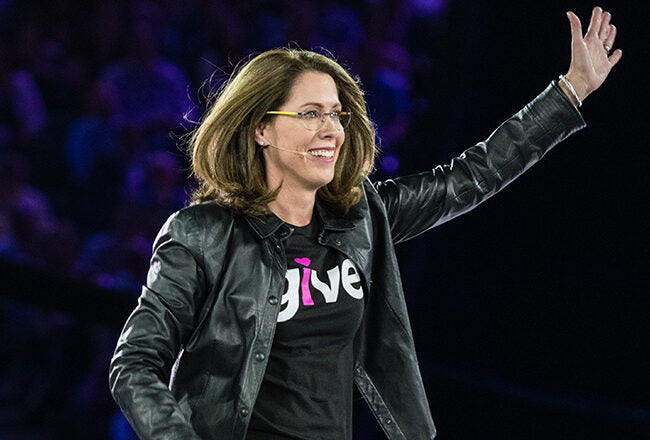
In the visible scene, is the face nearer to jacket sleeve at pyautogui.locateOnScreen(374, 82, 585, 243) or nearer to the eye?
the eye

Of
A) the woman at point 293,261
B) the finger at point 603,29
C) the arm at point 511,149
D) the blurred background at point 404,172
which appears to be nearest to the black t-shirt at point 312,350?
the woman at point 293,261

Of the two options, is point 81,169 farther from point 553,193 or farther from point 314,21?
point 553,193

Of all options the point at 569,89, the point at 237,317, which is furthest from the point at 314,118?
the point at 569,89

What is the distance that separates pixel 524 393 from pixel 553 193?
80cm

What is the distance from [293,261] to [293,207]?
0.13 metres

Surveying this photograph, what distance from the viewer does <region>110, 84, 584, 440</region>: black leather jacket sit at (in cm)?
181

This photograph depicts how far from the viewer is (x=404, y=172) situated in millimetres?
4273

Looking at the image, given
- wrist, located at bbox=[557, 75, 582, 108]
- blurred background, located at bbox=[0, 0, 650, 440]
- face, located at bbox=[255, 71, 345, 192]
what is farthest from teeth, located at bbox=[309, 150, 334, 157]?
blurred background, located at bbox=[0, 0, 650, 440]

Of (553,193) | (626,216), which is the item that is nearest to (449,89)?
(553,193)

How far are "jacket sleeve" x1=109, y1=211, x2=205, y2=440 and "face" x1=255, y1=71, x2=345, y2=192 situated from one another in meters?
0.25

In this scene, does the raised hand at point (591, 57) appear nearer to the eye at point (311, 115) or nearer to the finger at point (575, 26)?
the finger at point (575, 26)

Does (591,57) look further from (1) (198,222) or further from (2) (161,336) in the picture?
(2) (161,336)

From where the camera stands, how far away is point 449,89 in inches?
164

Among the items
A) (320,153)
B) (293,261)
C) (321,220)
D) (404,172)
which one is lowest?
(293,261)
